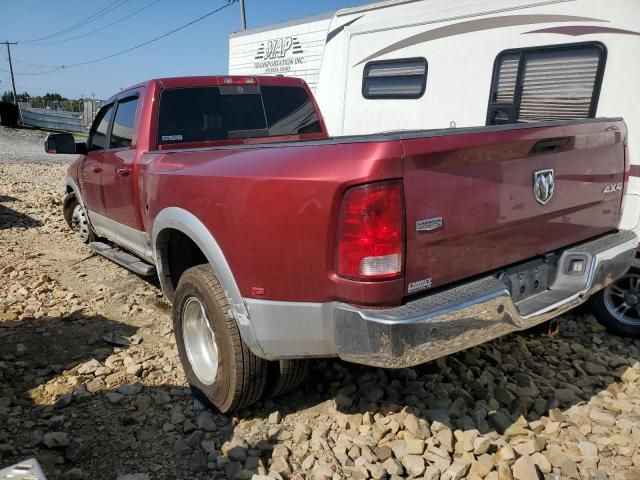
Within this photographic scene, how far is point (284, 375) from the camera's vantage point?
2.61m

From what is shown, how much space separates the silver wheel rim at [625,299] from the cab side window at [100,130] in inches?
179

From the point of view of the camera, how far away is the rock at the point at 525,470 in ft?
7.52

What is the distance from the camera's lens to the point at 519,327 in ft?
7.40

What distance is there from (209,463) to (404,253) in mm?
1468

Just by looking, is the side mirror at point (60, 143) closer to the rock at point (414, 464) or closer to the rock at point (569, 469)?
Result: the rock at point (414, 464)

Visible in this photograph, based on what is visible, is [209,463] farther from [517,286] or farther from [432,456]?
[517,286]

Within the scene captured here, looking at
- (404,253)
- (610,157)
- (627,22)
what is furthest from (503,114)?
(404,253)

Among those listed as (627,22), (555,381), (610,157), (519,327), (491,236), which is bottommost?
(555,381)

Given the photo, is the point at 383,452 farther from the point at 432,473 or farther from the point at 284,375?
the point at 284,375

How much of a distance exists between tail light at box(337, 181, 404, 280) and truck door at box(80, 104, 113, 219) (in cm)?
322

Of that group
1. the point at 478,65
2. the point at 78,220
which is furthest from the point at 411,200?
the point at 78,220

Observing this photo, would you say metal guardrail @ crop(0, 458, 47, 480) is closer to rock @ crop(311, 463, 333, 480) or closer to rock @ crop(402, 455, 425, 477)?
rock @ crop(311, 463, 333, 480)

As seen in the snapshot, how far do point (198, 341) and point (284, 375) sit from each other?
0.69 m

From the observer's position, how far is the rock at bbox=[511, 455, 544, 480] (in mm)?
2291
